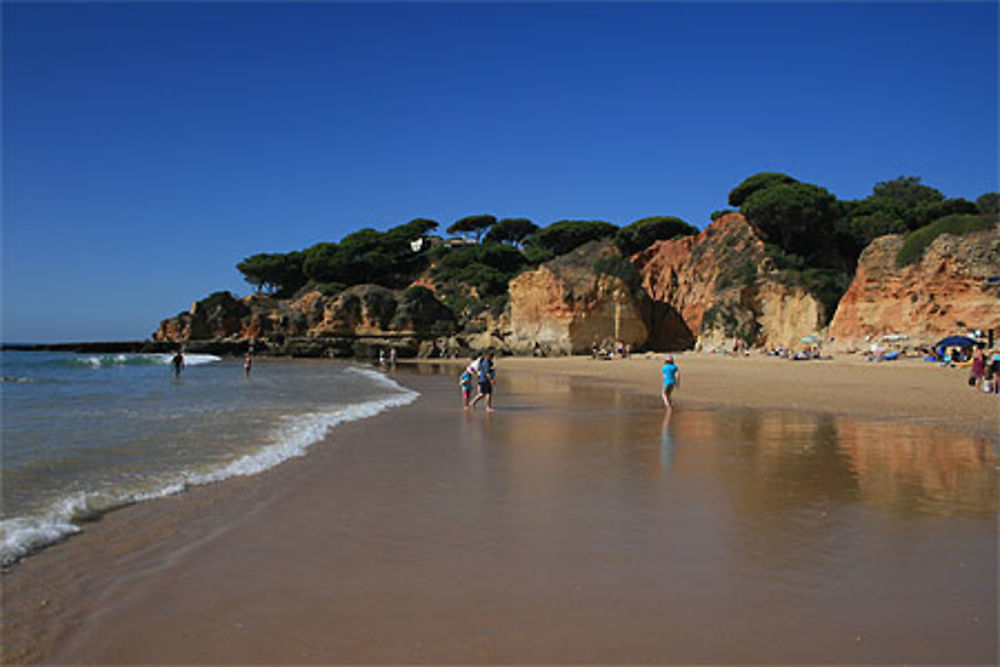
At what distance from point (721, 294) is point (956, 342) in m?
17.0

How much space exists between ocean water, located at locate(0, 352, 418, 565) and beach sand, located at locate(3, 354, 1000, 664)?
481mm

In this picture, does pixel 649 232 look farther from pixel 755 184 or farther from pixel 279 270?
pixel 279 270

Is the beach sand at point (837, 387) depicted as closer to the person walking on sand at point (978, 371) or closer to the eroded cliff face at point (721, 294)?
the person walking on sand at point (978, 371)

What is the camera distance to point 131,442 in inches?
390

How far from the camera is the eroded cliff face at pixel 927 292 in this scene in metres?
27.3

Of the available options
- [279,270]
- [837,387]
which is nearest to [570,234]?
[279,270]

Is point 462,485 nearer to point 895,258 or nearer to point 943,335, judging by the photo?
point 943,335

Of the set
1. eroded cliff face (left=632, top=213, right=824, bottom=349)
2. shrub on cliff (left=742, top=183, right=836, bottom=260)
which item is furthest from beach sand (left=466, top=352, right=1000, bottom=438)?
shrub on cliff (left=742, top=183, right=836, bottom=260)

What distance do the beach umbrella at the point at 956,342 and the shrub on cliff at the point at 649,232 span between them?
33604 mm

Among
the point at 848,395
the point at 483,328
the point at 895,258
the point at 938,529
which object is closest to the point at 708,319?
the point at 895,258

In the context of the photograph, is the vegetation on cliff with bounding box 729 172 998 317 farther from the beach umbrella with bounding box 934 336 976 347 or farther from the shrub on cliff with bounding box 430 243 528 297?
the shrub on cliff with bounding box 430 243 528 297

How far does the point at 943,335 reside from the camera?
2803 centimetres

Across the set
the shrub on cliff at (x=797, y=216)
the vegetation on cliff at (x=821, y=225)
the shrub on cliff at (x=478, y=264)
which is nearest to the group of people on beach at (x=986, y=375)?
the vegetation on cliff at (x=821, y=225)

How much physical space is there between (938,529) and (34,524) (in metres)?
7.64
